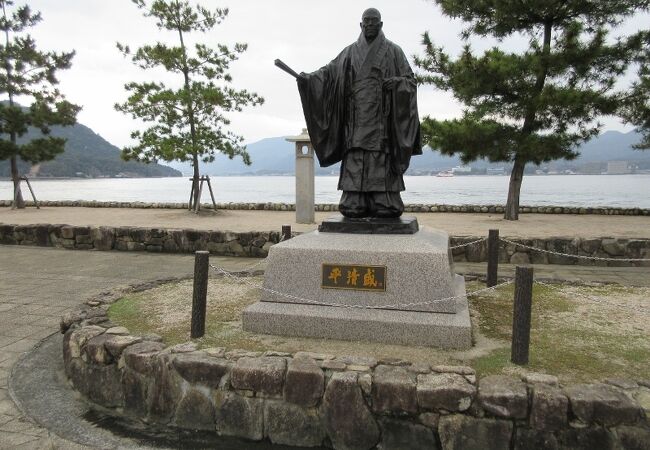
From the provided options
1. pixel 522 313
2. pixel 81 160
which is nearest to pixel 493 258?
pixel 522 313

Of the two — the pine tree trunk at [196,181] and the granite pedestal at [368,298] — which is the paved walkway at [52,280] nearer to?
the granite pedestal at [368,298]

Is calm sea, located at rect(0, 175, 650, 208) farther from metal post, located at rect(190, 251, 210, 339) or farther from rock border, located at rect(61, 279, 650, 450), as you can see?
rock border, located at rect(61, 279, 650, 450)

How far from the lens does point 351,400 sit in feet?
11.0

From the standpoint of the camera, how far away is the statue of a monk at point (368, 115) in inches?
Result: 201

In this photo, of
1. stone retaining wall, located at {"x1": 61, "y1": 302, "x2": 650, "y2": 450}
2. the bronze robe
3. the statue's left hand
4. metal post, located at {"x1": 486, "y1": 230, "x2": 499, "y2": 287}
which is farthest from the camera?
metal post, located at {"x1": 486, "y1": 230, "x2": 499, "y2": 287}

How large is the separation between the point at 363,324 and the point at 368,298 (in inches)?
10.4

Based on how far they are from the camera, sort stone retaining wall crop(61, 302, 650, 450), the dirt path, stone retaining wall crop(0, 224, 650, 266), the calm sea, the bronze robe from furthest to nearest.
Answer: the calm sea, the dirt path, stone retaining wall crop(0, 224, 650, 266), the bronze robe, stone retaining wall crop(61, 302, 650, 450)

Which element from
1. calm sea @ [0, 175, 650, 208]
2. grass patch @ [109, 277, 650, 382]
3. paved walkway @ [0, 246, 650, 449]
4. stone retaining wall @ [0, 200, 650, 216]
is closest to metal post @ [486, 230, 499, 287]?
grass patch @ [109, 277, 650, 382]

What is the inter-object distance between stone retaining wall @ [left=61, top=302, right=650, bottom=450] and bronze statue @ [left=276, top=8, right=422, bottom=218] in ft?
7.02

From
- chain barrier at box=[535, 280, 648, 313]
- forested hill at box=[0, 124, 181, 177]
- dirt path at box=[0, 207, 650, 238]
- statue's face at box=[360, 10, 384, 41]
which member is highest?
forested hill at box=[0, 124, 181, 177]

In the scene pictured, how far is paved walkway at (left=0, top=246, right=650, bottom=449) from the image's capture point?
3.65 meters

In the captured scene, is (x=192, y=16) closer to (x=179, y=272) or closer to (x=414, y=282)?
(x=179, y=272)

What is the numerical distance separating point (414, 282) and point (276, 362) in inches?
61.2

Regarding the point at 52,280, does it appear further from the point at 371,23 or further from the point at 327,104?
the point at 371,23
